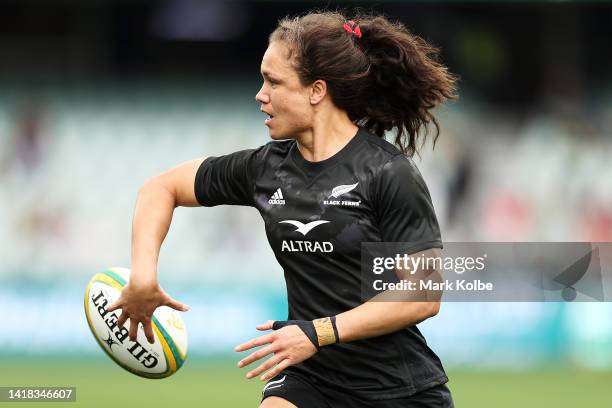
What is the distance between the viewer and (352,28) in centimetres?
492

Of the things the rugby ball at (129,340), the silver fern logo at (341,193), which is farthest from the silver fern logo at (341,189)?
the rugby ball at (129,340)

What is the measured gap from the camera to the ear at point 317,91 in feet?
15.8

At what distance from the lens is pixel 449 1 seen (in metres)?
15.4

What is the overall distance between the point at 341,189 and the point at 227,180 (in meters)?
0.66

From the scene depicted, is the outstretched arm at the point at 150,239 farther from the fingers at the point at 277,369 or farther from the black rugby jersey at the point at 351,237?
the fingers at the point at 277,369

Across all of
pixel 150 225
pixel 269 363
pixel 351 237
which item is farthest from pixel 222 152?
pixel 269 363

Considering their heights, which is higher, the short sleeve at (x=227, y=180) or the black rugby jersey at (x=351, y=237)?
the short sleeve at (x=227, y=180)

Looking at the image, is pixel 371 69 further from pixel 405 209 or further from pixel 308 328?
pixel 308 328

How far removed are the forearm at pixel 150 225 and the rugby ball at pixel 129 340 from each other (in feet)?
1.59

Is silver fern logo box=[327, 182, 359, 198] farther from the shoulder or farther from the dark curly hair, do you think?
the dark curly hair

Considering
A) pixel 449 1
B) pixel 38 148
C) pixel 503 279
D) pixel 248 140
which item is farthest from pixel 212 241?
pixel 449 1

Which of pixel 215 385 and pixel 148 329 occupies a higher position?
pixel 215 385

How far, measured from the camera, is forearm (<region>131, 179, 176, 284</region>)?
15.6 feet

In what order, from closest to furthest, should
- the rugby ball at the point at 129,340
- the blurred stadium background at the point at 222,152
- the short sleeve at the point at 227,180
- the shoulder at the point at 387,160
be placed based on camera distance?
the shoulder at the point at 387,160
the short sleeve at the point at 227,180
the rugby ball at the point at 129,340
the blurred stadium background at the point at 222,152
